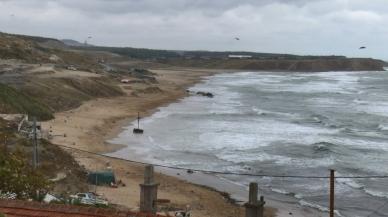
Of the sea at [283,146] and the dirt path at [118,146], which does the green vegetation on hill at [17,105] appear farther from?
the sea at [283,146]

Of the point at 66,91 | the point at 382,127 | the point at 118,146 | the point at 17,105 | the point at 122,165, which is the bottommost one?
the point at 122,165

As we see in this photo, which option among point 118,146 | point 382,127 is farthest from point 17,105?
point 382,127

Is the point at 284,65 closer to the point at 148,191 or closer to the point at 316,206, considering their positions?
the point at 316,206

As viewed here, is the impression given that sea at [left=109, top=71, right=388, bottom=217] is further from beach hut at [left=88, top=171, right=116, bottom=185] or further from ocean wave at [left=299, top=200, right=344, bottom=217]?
beach hut at [left=88, top=171, right=116, bottom=185]

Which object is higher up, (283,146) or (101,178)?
(283,146)

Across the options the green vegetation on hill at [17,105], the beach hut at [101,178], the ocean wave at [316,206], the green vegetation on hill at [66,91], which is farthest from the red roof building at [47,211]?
the green vegetation on hill at [66,91]

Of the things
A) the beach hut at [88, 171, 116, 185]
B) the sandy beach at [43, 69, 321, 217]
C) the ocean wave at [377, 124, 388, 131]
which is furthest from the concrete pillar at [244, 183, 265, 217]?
the ocean wave at [377, 124, 388, 131]

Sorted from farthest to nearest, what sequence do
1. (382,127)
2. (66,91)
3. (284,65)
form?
(284,65) → (66,91) → (382,127)
